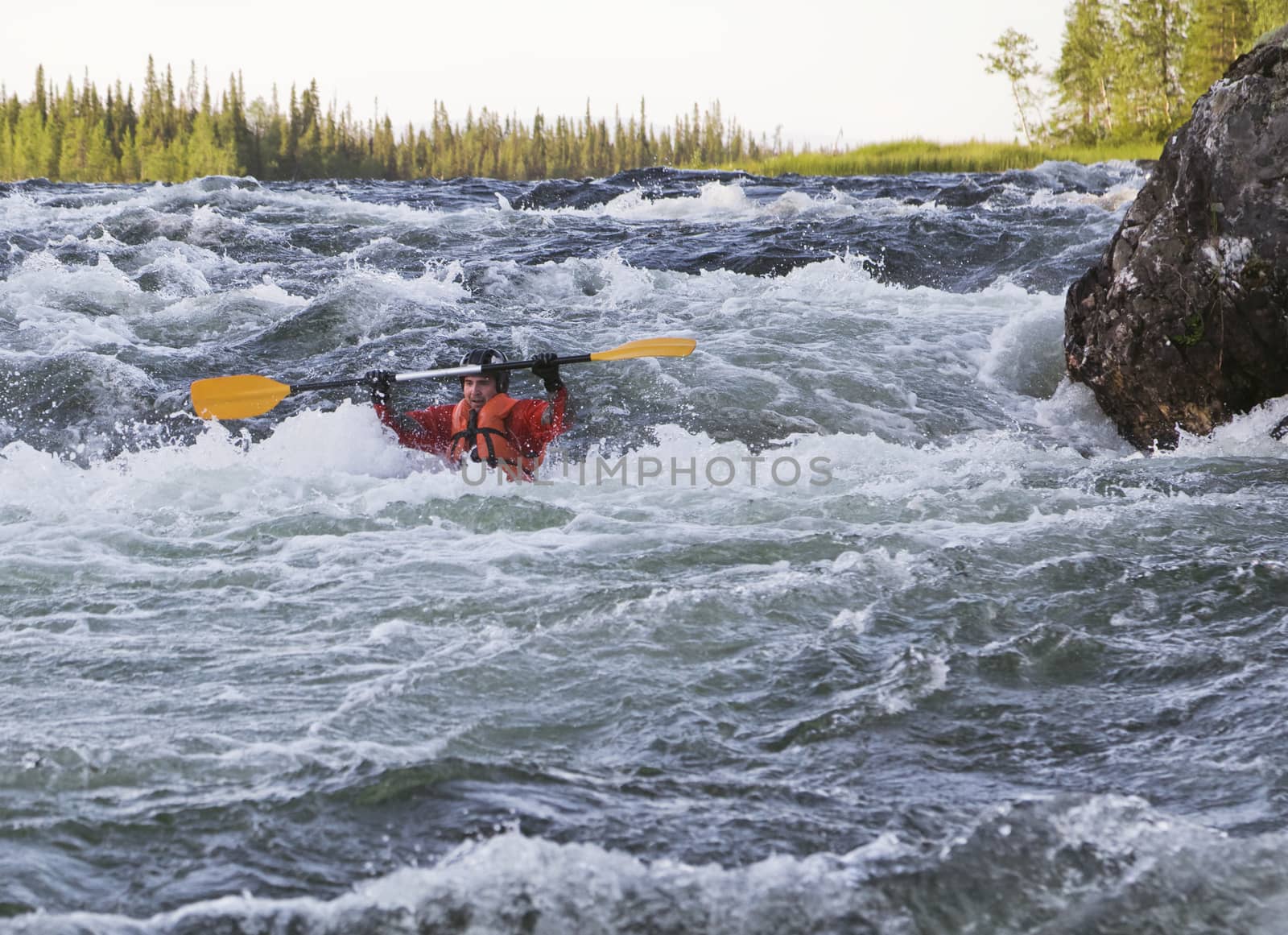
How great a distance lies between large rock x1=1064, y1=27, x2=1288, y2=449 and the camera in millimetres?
5965

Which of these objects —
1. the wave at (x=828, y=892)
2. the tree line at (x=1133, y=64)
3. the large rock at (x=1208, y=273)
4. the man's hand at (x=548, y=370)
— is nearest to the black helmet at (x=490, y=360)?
the man's hand at (x=548, y=370)

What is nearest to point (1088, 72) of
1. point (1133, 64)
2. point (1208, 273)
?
point (1133, 64)

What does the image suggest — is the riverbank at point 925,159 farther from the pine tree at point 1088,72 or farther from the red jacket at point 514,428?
the red jacket at point 514,428

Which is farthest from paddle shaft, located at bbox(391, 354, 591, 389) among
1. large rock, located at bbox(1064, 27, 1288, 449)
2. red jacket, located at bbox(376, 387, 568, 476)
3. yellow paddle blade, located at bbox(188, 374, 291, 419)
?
large rock, located at bbox(1064, 27, 1288, 449)

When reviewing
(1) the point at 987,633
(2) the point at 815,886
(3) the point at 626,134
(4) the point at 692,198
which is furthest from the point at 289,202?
(3) the point at 626,134

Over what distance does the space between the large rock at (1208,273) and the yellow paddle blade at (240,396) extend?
4822 millimetres

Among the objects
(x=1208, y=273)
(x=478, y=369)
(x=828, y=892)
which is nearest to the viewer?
(x=828, y=892)

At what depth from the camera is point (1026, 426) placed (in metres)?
7.16

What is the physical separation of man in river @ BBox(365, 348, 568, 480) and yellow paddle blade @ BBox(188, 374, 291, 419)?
666 millimetres

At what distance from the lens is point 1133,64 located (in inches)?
1609

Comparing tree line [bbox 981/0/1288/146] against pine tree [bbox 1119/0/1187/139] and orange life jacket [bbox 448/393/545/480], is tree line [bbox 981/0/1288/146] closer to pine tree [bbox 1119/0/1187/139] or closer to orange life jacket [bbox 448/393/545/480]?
pine tree [bbox 1119/0/1187/139]

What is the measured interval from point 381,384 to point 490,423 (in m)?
0.70

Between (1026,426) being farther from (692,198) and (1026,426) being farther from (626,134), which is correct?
(626,134)

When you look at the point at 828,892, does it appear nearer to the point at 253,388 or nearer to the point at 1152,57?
the point at 253,388
